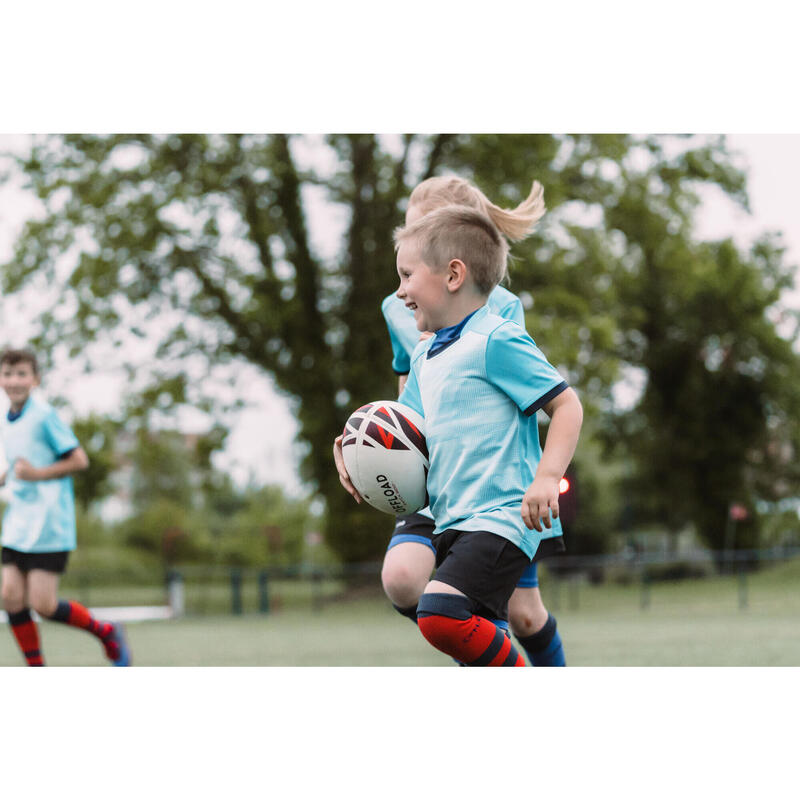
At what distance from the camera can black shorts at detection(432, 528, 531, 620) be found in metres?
3.41

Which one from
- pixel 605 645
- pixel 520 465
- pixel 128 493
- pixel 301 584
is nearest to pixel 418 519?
pixel 520 465

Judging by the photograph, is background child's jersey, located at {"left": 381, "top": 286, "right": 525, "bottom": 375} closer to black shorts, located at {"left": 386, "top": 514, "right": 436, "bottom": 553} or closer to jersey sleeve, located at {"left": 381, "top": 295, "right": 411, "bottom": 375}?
jersey sleeve, located at {"left": 381, "top": 295, "right": 411, "bottom": 375}

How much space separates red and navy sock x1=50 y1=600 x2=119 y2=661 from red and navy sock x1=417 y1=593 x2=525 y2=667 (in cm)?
352

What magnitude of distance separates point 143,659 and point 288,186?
39.3 feet

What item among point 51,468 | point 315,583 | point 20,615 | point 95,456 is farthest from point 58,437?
point 95,456

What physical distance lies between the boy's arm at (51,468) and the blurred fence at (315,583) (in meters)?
10.9

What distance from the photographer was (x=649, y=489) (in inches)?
1107

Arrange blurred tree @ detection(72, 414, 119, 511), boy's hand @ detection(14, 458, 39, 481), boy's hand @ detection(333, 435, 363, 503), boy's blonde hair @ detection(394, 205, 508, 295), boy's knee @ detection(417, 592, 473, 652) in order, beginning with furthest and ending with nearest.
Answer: blurred tree @ detection(72, 414, 119, 511), boy's hand @ detection(14, 458, 39, 481), boy's hand @ detection(333, 435, 363, 503), boy's blonde hair @ detection(394, 205, 508, 295), boy's knee @ detection(417, 592, 473, 652)

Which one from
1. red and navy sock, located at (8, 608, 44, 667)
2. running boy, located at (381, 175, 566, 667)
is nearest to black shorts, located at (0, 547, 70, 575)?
red and navy sock, located at (8, 608, 44, 667)

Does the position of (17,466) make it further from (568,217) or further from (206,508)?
(206,508)

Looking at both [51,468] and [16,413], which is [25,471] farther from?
[16,413]

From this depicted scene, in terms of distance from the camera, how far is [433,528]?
426 centimetres

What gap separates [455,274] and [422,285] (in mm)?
124

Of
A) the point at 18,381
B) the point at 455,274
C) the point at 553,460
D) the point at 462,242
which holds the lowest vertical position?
the point at 553,460
